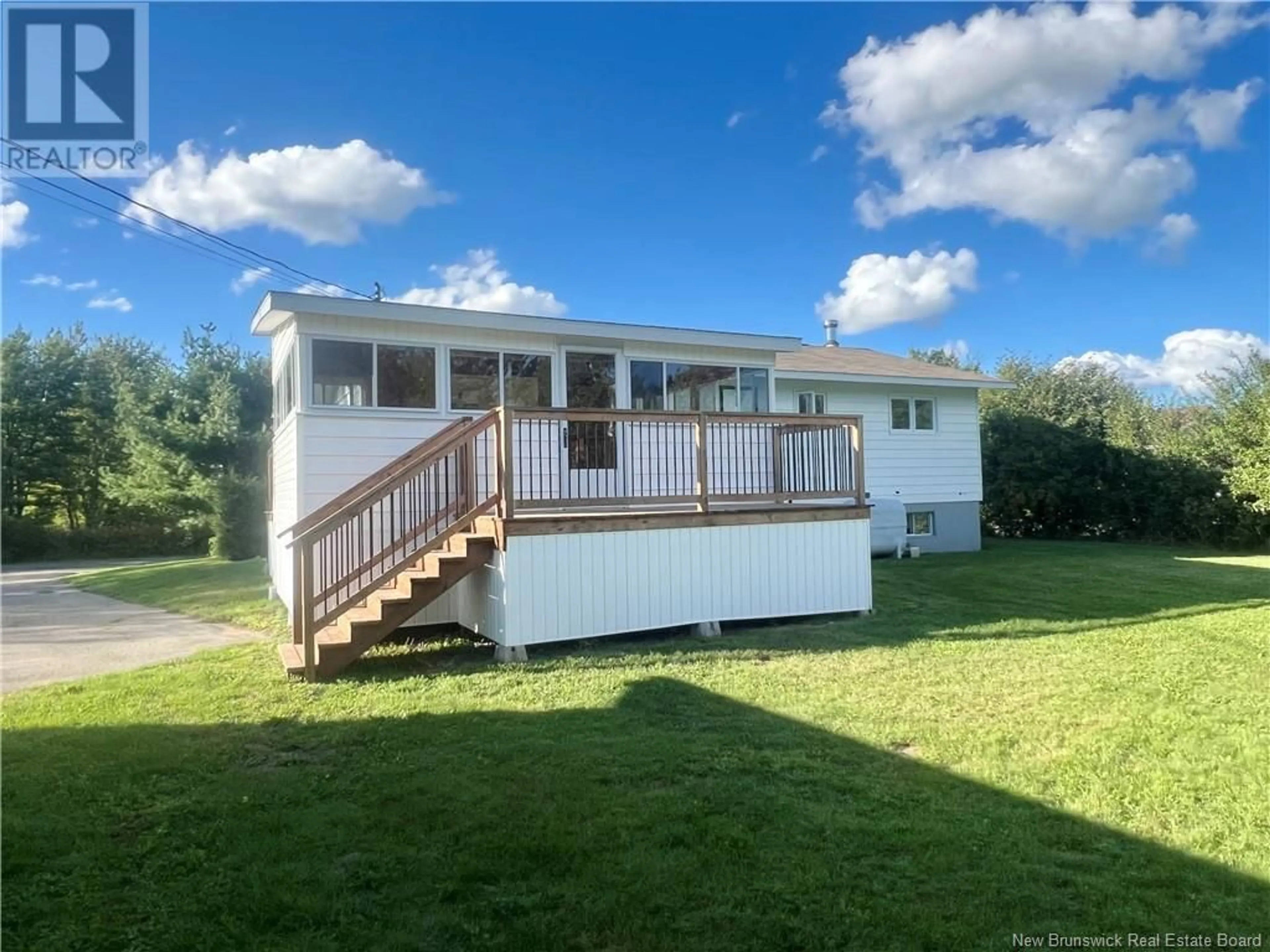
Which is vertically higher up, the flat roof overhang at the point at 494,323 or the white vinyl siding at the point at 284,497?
the flat roof overhang at the point at 494,323

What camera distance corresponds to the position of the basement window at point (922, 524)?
50.2 feet

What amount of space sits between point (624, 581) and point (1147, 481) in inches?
636

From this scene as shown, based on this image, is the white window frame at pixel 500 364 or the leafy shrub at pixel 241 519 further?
the leafy shrub at pixel 241 519

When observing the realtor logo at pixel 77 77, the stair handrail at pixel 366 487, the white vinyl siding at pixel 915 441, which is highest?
the realtor logo at pixel 77 77

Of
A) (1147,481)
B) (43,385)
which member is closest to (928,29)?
(1147,481)

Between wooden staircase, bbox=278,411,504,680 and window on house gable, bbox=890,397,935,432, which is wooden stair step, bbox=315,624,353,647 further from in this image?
window on house gable, bbox=890,397,935,432

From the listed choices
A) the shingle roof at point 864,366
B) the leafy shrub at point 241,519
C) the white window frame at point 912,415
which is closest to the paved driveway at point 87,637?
the leafy shrub at point 241,519

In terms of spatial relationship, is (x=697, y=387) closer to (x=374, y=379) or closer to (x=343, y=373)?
(x=374, y=379)

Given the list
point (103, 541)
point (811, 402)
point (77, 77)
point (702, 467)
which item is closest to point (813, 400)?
point (811, 402)

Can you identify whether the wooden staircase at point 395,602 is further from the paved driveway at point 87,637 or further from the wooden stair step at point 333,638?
the paved driveway at point 87,637

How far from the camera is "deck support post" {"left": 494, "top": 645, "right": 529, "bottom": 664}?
6500 millimetres

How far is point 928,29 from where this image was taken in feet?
31.5

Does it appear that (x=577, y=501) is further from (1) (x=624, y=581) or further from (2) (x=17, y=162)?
(2) (x=17, y=162)

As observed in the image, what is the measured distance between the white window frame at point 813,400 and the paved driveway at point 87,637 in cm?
977
